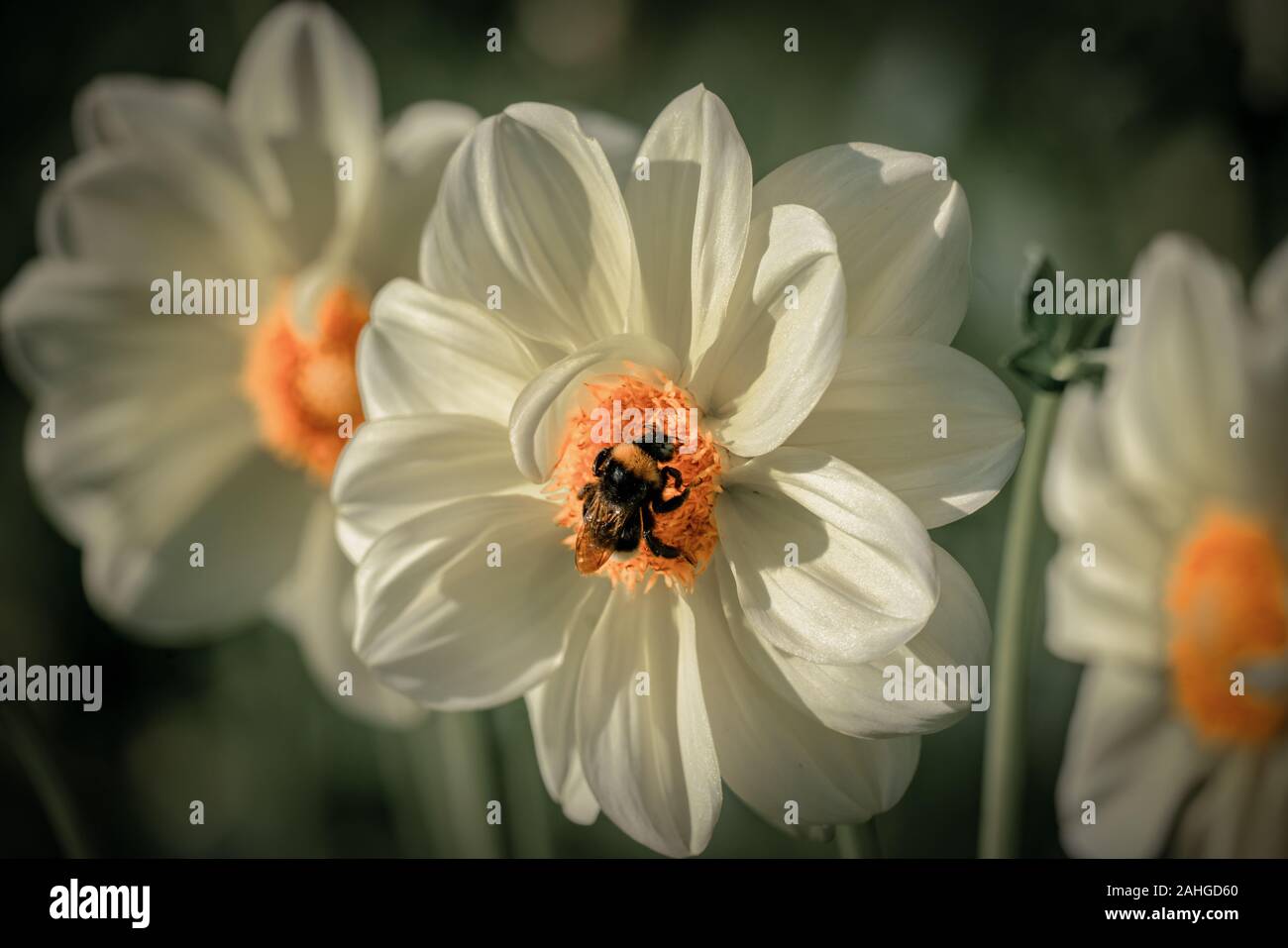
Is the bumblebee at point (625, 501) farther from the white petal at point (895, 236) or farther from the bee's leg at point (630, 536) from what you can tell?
the white petal at point (895, 236)

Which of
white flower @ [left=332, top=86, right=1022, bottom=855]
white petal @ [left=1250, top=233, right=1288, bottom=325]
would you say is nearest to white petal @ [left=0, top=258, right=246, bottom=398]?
white flower @ [left=332, top=86, right=1022, bottom=855]

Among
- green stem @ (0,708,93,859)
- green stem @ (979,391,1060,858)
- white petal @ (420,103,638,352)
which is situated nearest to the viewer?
white petal @ (420,103,638,352)

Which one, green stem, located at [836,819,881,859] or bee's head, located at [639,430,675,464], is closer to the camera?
bee's head, located at [639,430,675,464]

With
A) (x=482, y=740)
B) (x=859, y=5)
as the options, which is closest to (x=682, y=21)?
(x=859, y=5)

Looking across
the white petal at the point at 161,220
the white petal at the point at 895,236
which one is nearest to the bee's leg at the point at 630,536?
the white petal at the point at 895,236

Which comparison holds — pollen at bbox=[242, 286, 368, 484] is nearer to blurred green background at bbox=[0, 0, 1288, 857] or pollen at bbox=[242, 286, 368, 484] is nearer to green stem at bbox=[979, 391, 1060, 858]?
blurred green background at bbox=[0, 0, 1288, 857]

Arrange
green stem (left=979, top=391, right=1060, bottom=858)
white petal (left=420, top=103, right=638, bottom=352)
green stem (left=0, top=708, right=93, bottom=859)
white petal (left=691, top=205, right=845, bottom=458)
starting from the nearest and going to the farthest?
white petal (left=691, top=205, right=845, bottom=458), white petal (left=420, top=103, right=638, bottom=352), green stem (left=979, top=391, right=1060, bottom=858), green stem (left=0, top=708, right=93, bottom=859)

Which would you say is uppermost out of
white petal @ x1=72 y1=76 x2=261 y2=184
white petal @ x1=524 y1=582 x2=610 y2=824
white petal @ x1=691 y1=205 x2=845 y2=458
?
white petal @ x1=72 y1=76 x2=261 y2=184

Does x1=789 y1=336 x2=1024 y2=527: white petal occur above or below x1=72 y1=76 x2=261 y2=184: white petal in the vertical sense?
below
